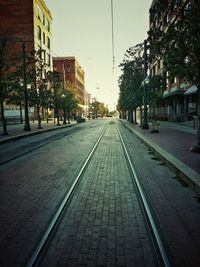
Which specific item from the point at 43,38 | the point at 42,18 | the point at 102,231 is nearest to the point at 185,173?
the point at 102,231

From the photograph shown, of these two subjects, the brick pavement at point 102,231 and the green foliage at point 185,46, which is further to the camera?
the green foliage at point 185,46

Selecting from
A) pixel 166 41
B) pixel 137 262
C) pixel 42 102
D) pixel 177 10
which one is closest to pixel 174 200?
pixel 137 262

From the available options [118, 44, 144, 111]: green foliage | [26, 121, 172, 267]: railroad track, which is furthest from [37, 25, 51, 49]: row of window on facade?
[26, 121, 172, 267]: railroad track

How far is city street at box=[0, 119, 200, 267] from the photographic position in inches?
146

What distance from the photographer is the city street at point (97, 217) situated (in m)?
3.71

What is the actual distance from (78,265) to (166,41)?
10.9 metres

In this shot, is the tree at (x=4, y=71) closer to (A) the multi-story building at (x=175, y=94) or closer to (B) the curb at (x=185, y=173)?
(A) the multi-story building at (x=175, y=94)

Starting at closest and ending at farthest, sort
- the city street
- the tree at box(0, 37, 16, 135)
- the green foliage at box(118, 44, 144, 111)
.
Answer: the city street → the tree at box(0, 37, 16, 135) → the green foliage at box(118, 44, 144, 111)

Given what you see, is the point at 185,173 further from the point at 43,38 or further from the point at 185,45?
the point at 43,38

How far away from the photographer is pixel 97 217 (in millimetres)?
5062

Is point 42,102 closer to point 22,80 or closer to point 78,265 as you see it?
point 22,80

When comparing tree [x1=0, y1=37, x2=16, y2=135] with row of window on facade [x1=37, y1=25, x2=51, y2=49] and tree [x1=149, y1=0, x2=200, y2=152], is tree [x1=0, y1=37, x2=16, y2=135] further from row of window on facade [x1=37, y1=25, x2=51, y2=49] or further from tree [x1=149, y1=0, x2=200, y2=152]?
row of window on facade [x1=37, y1=25, x2=51, y2=49]

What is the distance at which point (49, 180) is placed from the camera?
7.84 m

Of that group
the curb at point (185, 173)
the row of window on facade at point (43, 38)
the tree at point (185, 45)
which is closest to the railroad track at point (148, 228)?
the curb at point (185, 173)
